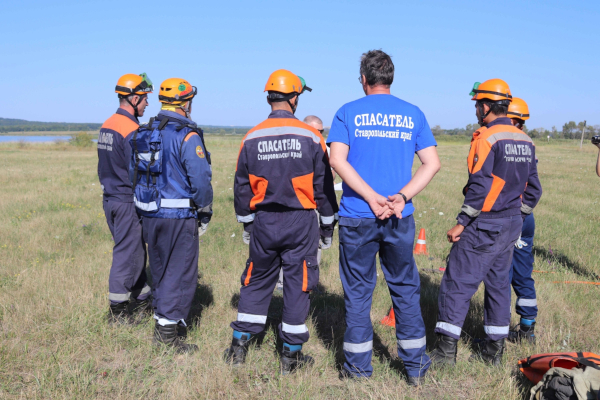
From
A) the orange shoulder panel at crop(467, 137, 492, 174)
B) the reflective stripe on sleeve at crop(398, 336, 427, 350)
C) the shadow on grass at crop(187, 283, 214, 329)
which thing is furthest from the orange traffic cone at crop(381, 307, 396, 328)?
the shadow on grass at crop(187, 283, 214, 329)

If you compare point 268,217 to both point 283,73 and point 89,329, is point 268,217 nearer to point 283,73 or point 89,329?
point 283,73

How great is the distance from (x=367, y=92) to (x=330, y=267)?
357cm

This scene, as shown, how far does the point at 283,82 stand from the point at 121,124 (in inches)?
74.9

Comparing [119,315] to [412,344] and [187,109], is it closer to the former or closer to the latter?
[187,109]

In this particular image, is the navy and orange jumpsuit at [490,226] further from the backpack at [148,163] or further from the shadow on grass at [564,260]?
the shadow on grass at [564,260]

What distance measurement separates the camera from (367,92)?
3.21 m

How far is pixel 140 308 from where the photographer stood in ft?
15.5

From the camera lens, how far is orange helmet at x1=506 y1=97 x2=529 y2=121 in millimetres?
4266

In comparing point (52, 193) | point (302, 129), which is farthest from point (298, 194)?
point (52, 193)

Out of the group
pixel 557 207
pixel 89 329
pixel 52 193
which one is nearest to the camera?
pixel 89 329

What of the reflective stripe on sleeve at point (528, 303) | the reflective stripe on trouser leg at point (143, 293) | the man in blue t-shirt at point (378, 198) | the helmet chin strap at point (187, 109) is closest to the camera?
the man in blue t-shirt at point (378, 198)

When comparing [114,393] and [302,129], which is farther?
[302,129]

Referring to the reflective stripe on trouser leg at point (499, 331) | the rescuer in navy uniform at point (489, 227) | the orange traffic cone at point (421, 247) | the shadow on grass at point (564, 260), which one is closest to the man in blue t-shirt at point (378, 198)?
Answer: the rescuer in navy uniform at point (489, 227)

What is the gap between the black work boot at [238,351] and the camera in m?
3.58
